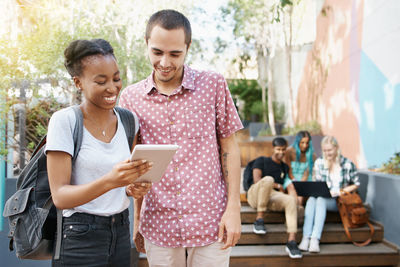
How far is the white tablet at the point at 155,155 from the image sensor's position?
138 centimetres

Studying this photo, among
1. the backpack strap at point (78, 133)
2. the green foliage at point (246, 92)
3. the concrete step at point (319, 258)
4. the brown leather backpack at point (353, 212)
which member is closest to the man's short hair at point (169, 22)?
the backpack strap at point (78, 133)

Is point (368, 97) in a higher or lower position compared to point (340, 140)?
higher

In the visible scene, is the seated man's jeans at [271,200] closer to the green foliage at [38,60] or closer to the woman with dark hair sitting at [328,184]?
the woman with dark hair sitting at [328,184]

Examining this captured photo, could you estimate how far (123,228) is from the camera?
67.9 inches

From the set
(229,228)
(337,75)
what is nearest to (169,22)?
(229,228)

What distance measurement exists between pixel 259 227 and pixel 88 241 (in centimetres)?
368

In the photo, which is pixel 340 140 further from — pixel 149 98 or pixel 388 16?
pixel 149 98

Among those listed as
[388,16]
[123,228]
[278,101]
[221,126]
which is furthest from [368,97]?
[278,101]

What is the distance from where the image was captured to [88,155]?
1.58m

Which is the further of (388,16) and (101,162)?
(388,16)

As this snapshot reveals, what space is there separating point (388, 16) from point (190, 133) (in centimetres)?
527

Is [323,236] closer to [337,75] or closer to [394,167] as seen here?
[394,167]

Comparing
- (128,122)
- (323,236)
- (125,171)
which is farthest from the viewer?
(323,236)

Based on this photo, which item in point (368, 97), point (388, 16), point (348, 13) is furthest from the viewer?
point (348, 13)
